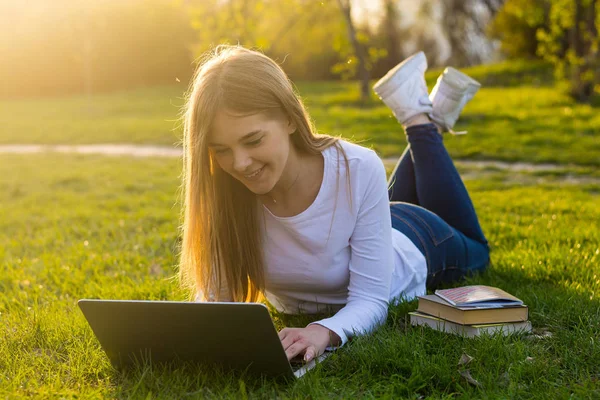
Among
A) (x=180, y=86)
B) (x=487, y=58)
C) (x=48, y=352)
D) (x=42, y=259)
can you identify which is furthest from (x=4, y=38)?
(x=48, y=352)

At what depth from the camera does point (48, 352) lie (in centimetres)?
290

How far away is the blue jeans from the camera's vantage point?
3609 mm

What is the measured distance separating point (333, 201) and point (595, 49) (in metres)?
9.57

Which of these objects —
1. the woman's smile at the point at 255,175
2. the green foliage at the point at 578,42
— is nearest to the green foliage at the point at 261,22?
the woman's smile at the point at 255,175

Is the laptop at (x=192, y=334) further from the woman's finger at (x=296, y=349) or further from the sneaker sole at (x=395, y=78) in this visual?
the sneaker sole at (x=395, y=78)

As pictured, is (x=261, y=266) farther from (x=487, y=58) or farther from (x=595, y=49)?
(x=487, y=58)

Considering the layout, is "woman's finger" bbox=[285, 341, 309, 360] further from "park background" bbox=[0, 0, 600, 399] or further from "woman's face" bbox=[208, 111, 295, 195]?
"woman's face" bbox=[208, 111, 295, 195]

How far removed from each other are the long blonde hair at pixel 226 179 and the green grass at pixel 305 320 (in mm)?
480

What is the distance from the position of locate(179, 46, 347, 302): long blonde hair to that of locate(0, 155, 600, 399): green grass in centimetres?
48

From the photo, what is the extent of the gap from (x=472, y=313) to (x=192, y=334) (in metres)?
1.15

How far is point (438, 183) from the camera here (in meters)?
3.95

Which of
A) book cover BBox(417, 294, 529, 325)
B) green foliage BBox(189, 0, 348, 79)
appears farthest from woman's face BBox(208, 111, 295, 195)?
green foliage BBox(189, 0, 348, 79)

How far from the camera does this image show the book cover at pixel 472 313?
2.80 m

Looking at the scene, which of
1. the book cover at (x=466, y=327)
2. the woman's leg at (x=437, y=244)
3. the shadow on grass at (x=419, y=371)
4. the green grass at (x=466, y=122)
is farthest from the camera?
the green grass at (x=466, y=122)
